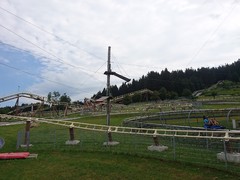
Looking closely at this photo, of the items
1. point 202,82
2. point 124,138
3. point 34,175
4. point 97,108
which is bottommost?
point 34,175

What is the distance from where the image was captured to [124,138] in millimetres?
20609

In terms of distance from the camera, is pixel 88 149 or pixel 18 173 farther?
pixel 88 149

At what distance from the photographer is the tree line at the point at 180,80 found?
126 metres

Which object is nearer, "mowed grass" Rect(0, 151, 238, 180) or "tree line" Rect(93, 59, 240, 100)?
"mowed grass" Rect(0, 151, 238, 180)

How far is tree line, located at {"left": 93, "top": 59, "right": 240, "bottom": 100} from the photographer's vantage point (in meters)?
126

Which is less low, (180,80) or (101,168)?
(180,80)

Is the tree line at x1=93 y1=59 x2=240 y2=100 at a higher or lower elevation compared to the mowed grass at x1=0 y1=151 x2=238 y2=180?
higher

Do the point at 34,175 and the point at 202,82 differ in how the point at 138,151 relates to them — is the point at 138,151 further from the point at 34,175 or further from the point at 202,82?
the point at 202,82

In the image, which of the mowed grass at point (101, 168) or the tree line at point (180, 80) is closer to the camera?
the mowed grass at point (101, 168)

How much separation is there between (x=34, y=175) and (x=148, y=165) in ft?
17.2

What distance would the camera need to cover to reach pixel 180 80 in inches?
5256

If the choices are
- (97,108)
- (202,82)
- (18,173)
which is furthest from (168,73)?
(18,173)

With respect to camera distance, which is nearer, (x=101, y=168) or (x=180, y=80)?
(x=101, y=168)

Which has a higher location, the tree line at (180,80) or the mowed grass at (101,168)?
the tree line at (180,80)
